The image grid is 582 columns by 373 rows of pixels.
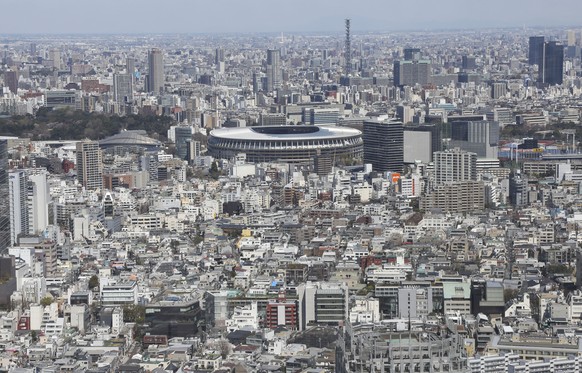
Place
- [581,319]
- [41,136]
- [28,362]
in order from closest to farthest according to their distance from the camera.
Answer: [28,362] < [581,319] < [41,136]

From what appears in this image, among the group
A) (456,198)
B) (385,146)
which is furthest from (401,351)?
(385,146)

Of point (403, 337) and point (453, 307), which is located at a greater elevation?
point (403, 337)

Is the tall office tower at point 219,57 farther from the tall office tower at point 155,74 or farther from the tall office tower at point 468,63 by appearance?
the tall office tower at point 155,74

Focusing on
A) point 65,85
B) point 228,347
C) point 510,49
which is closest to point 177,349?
point 228,347

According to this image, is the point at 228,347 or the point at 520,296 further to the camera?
the point at 520,296

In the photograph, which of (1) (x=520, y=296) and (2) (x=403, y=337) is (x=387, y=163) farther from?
(2) (x=403, y=337)

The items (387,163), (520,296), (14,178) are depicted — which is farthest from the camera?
(387,163)

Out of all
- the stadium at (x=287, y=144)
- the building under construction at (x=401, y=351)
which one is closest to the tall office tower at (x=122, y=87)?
the stadium at (x=287, y=144)
